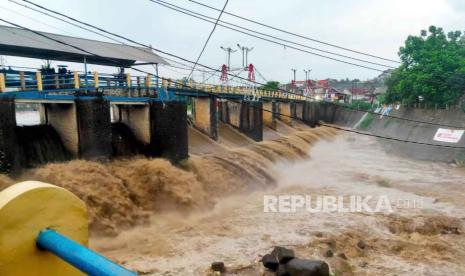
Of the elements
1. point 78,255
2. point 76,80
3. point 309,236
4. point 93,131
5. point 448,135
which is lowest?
Result: point 309,236

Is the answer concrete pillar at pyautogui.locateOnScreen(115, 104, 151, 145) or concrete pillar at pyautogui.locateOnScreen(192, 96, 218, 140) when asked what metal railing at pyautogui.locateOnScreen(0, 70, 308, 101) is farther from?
concrete pillar at pyautogui.locateOnScreen(192, 96, 218, 140)

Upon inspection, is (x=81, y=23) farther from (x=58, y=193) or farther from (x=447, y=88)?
(x=447, y=88)

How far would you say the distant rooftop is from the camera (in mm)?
18406

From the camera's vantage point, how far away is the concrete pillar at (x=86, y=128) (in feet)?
44.4

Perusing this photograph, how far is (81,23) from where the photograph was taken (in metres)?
8.85

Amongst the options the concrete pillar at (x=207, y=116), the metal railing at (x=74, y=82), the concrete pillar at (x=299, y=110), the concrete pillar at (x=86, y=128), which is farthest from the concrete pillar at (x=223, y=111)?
the concrete pillar at (x=299, y=110)

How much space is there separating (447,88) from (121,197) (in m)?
32.8

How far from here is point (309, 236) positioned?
36.8 feet

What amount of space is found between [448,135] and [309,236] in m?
21.9

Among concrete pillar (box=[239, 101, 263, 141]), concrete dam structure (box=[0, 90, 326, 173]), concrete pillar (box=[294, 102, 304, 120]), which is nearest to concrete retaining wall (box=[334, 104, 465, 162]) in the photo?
concrete pillar (box=[294, 102, 304, 120])

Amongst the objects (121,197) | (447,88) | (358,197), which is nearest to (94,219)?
(121,197)

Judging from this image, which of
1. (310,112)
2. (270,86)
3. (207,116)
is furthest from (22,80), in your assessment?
(310,112)

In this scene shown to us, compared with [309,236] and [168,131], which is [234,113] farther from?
[309,236]

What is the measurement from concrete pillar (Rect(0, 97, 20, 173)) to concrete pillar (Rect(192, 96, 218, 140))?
1378 cm
